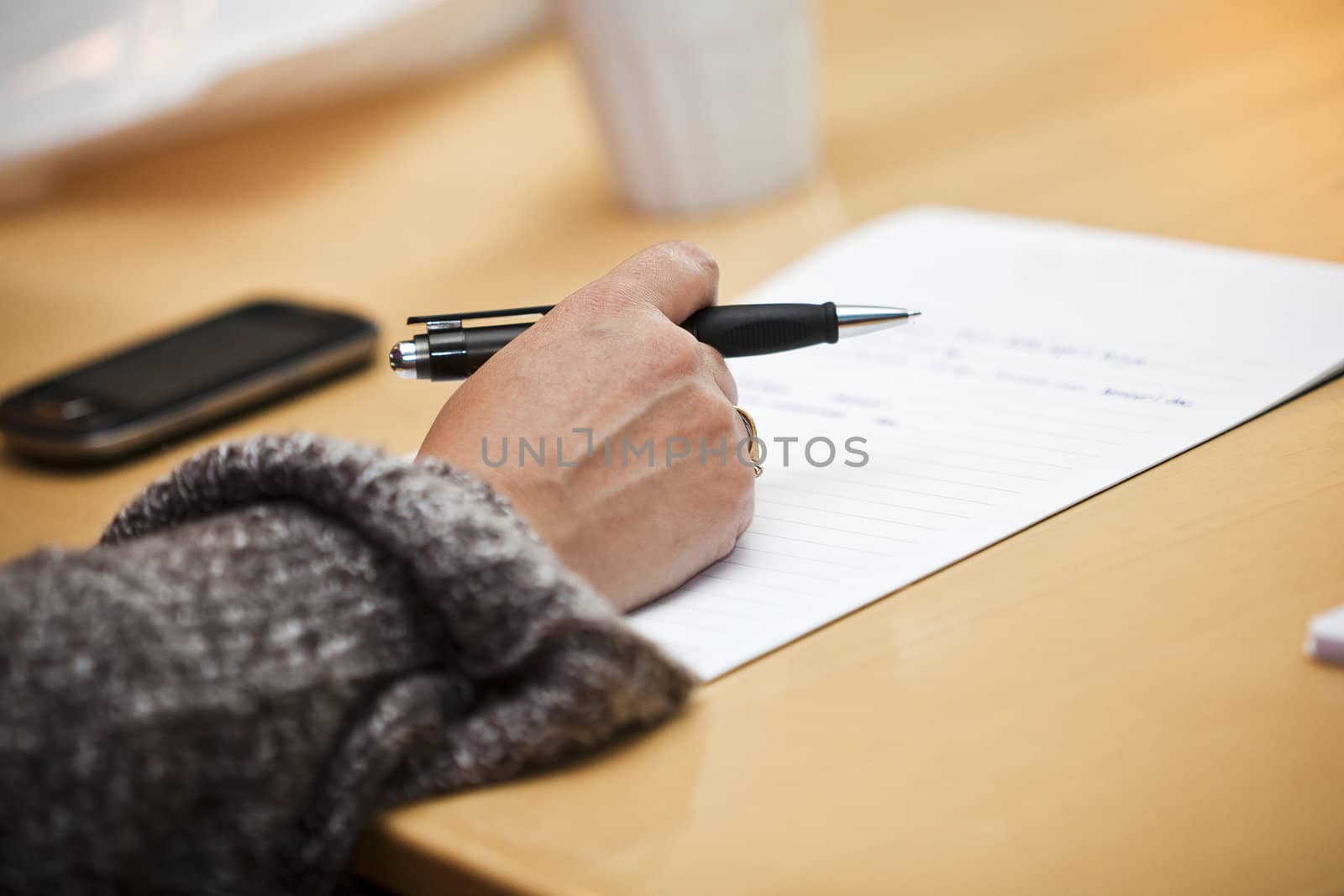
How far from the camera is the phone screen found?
64 cm

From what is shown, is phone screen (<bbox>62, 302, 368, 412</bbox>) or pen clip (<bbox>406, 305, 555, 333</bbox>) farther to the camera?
phone screen (<bbox>62, 302, 368, 412</bbox>)

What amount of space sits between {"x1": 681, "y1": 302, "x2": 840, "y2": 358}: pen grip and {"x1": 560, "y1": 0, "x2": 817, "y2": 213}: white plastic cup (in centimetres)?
32

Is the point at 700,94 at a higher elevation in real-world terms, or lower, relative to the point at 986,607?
higher

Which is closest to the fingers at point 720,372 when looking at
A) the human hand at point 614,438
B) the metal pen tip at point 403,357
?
the human hand at point 614,438

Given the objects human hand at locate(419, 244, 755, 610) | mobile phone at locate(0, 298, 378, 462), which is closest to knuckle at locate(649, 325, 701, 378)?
human hand at locate(419, 244, 755, 610)

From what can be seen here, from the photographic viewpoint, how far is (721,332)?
1.59ft

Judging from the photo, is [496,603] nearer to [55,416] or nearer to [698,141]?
[55,416]

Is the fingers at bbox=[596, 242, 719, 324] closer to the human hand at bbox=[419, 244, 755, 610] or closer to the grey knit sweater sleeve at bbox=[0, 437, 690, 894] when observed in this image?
the human hand at bbox=[419, 244, 755, 610]

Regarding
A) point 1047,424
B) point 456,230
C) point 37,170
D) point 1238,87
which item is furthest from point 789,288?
point 37,170

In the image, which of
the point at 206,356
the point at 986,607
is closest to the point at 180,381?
the point at 206,356

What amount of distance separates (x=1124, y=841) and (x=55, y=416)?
1.74ft

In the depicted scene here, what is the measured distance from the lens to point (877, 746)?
34 cm

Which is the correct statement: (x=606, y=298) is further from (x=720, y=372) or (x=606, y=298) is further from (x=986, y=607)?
(x=986, y=607)

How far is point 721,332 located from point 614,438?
0.25ft
